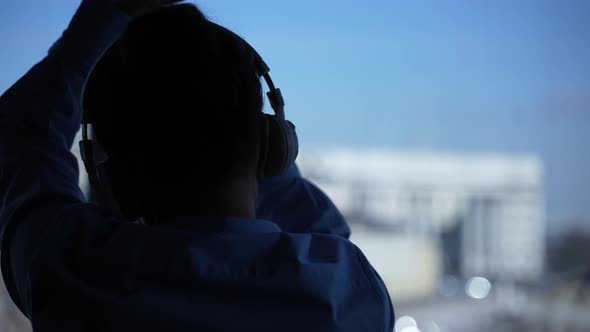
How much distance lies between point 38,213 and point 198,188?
0.51 ft

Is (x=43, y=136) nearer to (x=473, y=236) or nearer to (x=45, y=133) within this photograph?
(x=45, y=133)

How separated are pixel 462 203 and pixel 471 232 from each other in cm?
22

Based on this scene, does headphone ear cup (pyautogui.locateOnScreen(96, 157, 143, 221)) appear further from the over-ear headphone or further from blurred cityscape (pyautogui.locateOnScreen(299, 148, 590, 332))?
blurred cityscape (pyautogui.locateOnScreen(299, 148, 590, 332))

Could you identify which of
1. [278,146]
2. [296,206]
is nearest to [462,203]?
[296,206]

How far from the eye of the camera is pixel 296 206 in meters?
0.78

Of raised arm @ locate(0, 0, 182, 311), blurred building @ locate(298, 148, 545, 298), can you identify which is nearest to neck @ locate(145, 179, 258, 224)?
raised arm @ locate(0, 0, 182, 311)

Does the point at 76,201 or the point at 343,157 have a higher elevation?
the point at 76,201

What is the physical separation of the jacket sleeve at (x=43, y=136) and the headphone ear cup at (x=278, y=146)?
200 mm

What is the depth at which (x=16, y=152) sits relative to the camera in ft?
2.07

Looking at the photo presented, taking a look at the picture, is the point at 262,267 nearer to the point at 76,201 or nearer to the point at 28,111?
the point at 76,201

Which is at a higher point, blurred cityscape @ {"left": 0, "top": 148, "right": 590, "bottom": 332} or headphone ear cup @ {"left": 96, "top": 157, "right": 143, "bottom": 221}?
headphone ear cup @ {"left": 96, "top": 157, "right": 143, "bottom": 221}

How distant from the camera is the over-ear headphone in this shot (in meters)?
0.59

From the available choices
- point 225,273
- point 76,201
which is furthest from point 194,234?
point 76,201

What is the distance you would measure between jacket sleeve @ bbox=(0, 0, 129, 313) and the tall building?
1.38 meters
